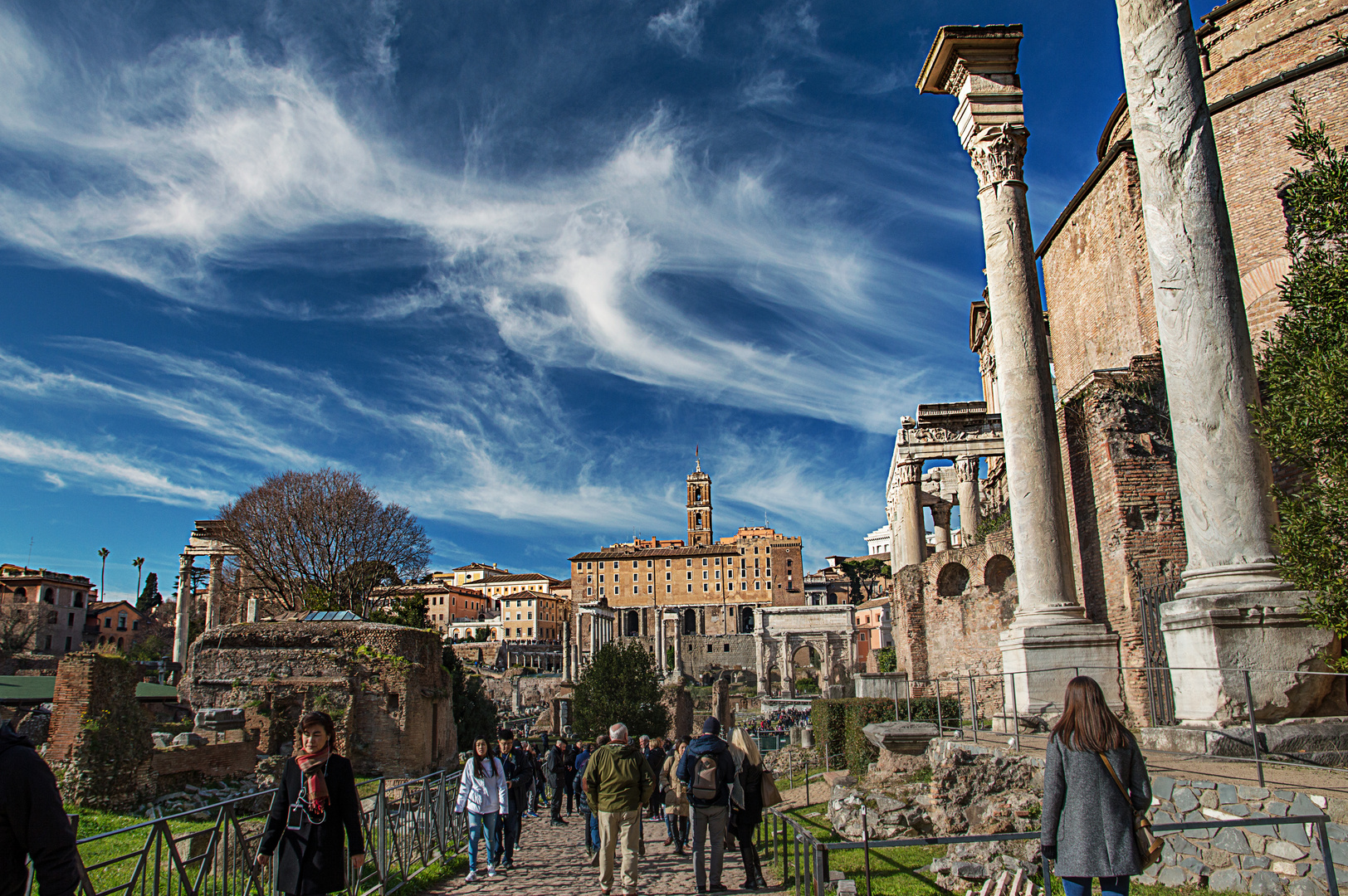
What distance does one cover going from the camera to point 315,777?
4.49 metres

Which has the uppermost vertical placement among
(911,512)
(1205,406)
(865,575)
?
(865,575)

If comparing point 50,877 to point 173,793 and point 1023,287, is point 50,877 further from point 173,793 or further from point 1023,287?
point 173,793

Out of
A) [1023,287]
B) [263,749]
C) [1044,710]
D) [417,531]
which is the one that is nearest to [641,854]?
[1044,710]

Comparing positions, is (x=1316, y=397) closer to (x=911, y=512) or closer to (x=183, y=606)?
(x=911, y=512)

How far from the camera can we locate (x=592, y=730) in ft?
102

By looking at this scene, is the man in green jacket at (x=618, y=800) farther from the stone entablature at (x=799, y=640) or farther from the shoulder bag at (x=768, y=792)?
the stone entablature at (x=799, y=640)

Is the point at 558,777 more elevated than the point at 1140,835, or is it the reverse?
the point at 1140,835

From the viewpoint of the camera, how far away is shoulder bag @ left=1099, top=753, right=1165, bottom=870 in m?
3.73

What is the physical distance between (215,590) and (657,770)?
115ft

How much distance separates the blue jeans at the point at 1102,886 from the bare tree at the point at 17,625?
62988 mm

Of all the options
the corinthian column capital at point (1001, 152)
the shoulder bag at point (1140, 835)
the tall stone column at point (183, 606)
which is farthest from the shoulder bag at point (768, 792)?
the tall stone column at point (183, 606)

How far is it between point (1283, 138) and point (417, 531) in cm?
3329

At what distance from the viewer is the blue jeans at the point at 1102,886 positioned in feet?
12.3

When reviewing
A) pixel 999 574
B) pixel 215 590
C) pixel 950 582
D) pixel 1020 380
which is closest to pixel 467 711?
pixel 950 582
